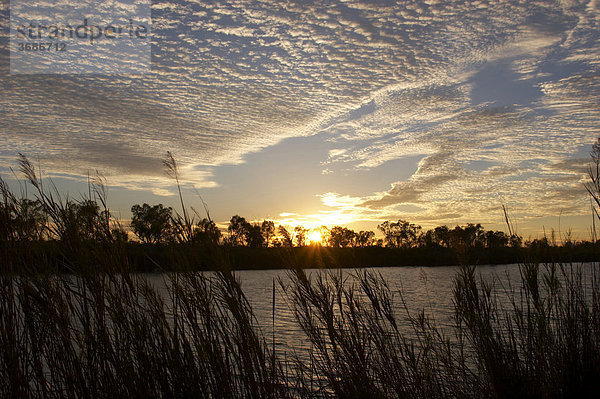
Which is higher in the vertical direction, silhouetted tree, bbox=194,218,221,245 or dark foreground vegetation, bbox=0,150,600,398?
silhouetted tree, bbox=194,218,221,245

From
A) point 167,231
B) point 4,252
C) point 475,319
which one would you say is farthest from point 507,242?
point 4,252

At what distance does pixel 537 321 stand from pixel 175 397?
4.18 m

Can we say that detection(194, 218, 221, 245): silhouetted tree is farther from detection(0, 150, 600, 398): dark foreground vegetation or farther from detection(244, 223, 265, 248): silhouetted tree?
detection(244, 223, 265, 248): silhouetted tree

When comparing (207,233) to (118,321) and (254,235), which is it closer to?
(254,235)

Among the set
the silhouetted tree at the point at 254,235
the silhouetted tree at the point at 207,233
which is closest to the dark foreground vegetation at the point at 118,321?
the silhouetted tree at the point at 207,233

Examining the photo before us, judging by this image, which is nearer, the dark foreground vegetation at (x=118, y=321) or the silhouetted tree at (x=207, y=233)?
the dark foreground vegetation at (x=118, y=321)

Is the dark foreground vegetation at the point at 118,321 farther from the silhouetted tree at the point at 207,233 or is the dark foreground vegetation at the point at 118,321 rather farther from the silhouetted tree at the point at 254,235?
the silhouetted tree at the point at 254,235

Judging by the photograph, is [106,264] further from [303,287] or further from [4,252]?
[303,287]

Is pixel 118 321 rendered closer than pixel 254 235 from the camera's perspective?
Yes

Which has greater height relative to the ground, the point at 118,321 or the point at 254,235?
the point at 254,235

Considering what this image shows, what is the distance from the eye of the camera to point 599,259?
231 inches

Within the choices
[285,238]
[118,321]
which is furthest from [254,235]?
[118,321]

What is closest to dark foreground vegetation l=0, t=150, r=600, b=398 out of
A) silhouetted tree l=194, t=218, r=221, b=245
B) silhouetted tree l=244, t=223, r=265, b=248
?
silhouetted tree l=194, t=218, r=221, b=245

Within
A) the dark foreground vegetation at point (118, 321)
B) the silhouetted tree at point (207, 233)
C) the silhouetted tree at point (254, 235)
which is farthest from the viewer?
the silhouetted tree at point (254, 235)
